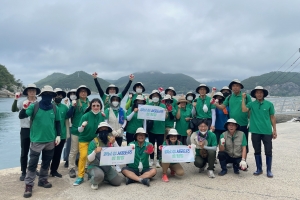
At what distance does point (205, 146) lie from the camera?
6340 mm

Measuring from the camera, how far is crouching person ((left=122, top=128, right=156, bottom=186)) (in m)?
5.77

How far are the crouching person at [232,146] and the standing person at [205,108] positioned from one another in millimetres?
610

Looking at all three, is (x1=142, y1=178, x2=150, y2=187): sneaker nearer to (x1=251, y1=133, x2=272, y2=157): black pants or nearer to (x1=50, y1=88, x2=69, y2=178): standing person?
(x1=50, y1=88, x2=69, y2=178): standing person

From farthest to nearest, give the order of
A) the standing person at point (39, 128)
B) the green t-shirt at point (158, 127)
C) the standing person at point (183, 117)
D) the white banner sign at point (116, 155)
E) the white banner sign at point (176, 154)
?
the standing person at point (183, 117)
the green t-shirt at point (158, 127)
the white banner sign at point (176, 154)
the white banner sign at point (116, 155)
the standing person at point (39, 128)

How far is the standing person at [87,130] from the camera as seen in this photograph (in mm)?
5914

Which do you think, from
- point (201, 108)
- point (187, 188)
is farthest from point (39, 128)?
point (201, 108)

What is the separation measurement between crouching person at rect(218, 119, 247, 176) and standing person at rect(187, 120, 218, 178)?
23cm

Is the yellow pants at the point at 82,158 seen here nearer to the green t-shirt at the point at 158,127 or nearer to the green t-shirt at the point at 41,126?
the green t-shirt at the point at 41,126

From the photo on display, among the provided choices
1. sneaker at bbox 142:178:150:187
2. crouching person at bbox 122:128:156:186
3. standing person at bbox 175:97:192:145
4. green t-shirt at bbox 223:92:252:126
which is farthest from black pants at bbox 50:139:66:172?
green t-shirt at bbox 223:92:252:126

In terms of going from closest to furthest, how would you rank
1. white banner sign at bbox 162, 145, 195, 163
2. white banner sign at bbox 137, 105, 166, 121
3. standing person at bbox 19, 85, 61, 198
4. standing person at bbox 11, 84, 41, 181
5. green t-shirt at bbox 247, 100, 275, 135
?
standing person at bbox 19, 85, 61, 198, standing person at bbox 11, 84, 41, 181, white banner sign at bbox 162, 145, 195, 163, green t-shirt at bbox 247, 100, 275, 135, white banner sign at bbox 137, 105, 166, 121

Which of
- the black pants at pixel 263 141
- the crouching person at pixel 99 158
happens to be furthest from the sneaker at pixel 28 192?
the black pants at pixel 263 141

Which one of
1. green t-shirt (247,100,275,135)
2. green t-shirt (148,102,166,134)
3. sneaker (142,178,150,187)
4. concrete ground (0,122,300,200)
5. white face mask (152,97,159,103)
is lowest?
concrete ground (0,122,300,200)

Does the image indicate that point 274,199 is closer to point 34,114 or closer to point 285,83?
point 34,114

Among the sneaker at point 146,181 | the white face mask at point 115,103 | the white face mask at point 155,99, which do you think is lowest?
the sneaker at point 146,181
